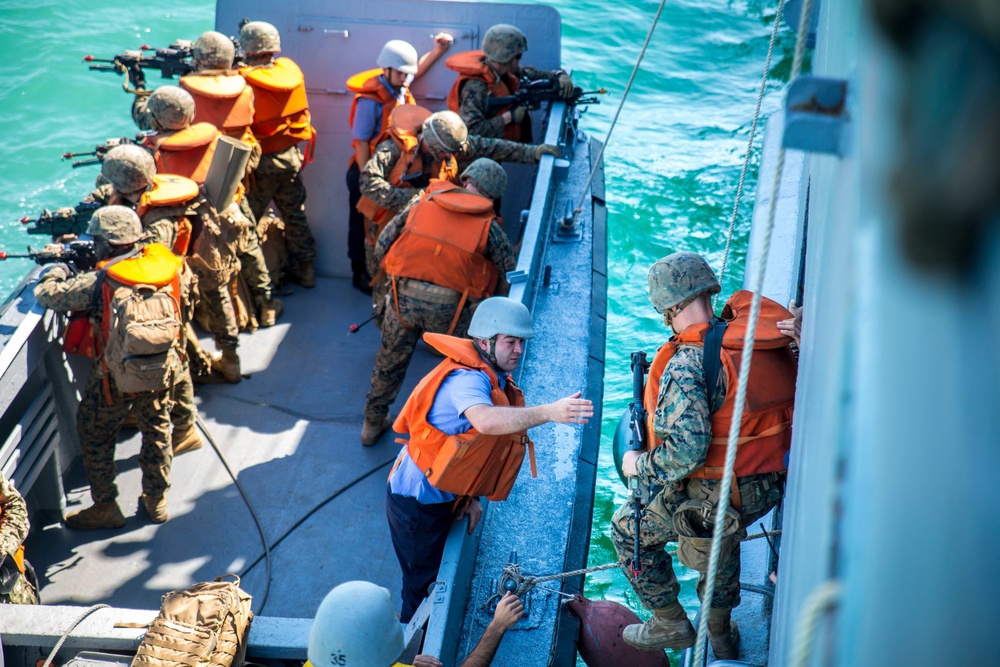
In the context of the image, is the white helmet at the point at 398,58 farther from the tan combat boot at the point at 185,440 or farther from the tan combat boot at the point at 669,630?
the tan combat boot at the point at 669,630

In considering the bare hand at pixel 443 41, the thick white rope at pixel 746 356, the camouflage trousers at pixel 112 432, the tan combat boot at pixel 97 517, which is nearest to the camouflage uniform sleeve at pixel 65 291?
the camouflage trousers at pixel 112 432

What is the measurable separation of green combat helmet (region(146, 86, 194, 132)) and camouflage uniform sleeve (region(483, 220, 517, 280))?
2075 millimetres

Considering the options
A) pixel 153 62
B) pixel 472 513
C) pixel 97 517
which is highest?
pixel 153 62

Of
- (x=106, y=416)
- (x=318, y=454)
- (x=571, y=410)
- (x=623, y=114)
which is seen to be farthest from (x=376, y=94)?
(x=623, y=114)

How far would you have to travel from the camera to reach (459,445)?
11.1ft

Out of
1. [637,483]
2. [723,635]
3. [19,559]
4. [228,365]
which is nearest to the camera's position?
[637,483]

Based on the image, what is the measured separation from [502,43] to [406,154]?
3.85 ft

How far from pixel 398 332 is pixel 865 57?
4.15 meters

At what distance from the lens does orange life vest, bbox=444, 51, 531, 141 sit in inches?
244

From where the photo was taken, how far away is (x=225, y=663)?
298cm

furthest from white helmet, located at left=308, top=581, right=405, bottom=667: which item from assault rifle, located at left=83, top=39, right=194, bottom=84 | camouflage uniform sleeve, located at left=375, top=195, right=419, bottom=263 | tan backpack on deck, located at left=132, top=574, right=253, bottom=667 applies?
assault rifle, located at left=83, top=39, right=194, bottom=84

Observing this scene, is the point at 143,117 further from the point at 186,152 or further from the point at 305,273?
the point at 305,273

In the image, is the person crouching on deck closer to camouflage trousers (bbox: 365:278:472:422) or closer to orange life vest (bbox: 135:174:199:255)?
camouflage trousers (bbox: 365:278:472:422)

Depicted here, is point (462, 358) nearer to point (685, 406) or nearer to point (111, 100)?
point (685, 406)
